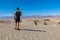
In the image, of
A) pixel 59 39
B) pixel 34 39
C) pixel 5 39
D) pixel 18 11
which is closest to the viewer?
pixel 5 39

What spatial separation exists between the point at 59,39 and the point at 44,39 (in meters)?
1.07

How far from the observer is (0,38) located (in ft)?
30.9

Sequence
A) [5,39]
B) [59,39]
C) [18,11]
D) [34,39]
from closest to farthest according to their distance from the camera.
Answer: [5,39] < [34,39] < [59,39] < [18,11]

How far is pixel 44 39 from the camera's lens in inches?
412

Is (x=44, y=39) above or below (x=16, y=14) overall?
below

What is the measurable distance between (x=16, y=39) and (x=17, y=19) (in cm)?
490

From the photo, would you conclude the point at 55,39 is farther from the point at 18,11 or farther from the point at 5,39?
the point at 18,11

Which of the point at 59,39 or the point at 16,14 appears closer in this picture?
the point at 59,39

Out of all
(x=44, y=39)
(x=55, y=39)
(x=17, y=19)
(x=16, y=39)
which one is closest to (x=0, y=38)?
(x=16, y=39)

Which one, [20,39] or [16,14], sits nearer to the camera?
[20,39]

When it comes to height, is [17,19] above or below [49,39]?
above

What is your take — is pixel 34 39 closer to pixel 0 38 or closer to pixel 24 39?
pixel 24 39

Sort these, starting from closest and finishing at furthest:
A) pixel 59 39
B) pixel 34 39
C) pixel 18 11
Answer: pixel 34 39 < pixel 59 39 < pixel 18 11

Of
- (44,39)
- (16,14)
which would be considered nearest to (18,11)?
(16,14)
